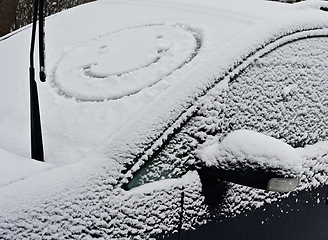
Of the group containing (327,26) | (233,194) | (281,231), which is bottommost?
(281,231)

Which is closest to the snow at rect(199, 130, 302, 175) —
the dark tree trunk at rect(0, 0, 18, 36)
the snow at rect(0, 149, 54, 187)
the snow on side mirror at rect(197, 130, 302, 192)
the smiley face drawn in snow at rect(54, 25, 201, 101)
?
the snow on side mirror at rect(197, 130, 302, 192)

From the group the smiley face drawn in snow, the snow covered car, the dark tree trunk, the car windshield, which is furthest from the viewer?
the dark tree trunk

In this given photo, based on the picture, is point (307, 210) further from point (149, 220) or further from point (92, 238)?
point (92, 238)

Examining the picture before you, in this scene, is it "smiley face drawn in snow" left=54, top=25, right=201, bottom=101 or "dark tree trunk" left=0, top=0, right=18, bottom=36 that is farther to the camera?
"dark tree trunk" left=0, top=0, right=18, bottom=36

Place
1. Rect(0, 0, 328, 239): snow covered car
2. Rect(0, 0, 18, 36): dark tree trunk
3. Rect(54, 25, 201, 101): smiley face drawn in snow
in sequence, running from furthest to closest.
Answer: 1. Rect(0, 0, 18, 36): dark tree trunk
2. Rect(54, 25, 201, 101): smiley face drawn in snow
3. Rect(0, 0, 328, 239): snow covered car

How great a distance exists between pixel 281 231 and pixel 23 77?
122 centimetres

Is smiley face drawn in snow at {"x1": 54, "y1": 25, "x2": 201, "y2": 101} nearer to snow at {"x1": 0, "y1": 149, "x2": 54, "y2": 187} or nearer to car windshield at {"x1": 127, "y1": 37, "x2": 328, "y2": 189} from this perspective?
car windshield at {"x1": 127, "y1": 37, "x2": 328, "y2": 189}

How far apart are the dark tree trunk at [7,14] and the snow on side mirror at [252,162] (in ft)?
14.5

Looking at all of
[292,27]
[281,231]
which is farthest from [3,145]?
[292,27]

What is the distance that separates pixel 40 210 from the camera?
141 centimetres

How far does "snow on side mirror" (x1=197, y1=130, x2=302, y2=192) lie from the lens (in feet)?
5.20

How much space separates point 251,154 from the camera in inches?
63.9

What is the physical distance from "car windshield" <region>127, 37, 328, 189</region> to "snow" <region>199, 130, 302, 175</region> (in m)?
0.08

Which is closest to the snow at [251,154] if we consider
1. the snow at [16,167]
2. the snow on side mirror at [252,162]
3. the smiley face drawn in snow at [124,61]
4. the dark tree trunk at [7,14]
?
the snow on side mirror at [252,162]
